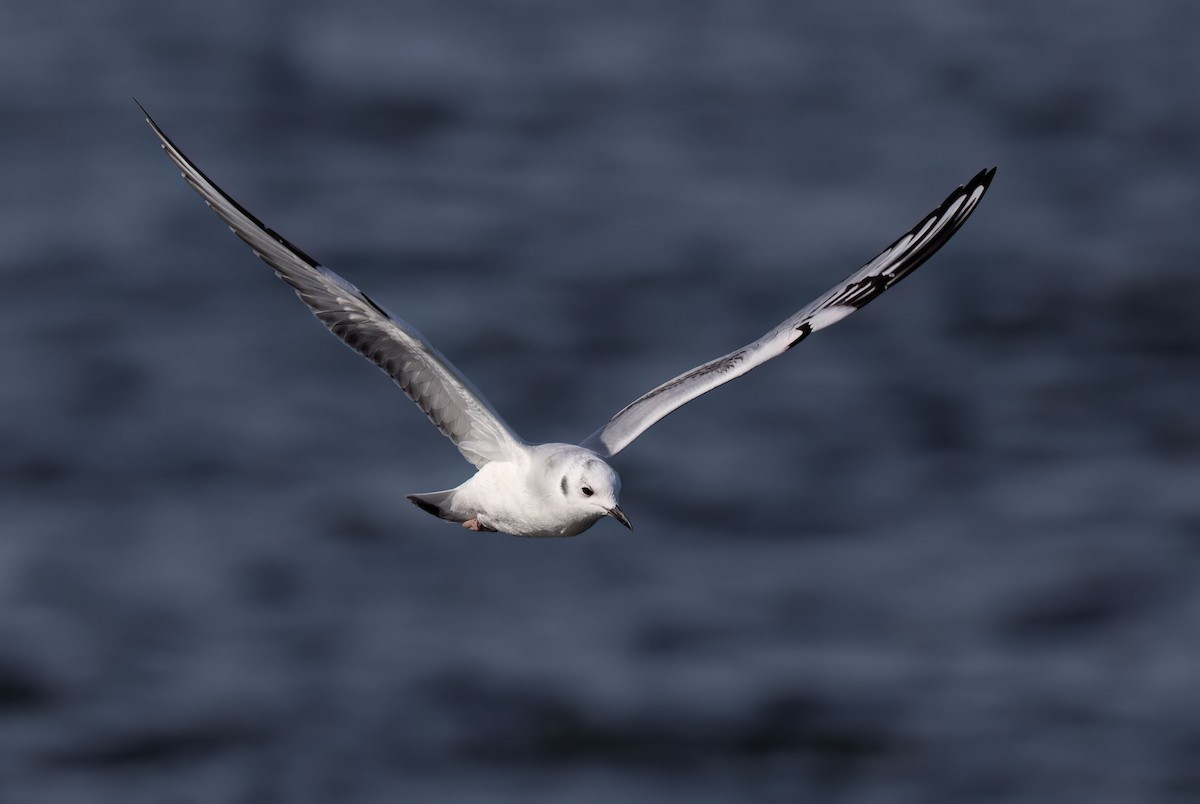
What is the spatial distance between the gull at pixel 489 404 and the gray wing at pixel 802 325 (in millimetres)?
14

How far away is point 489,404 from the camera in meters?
13.2

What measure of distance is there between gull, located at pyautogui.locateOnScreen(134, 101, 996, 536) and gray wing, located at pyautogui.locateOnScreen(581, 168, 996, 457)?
1 centimetres

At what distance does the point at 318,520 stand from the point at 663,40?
1336cm

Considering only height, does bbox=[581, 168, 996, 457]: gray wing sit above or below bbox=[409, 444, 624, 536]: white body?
above

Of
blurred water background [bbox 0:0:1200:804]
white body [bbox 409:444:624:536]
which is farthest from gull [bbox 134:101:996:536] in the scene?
blurred water background [bbox 0:0:1200:804]

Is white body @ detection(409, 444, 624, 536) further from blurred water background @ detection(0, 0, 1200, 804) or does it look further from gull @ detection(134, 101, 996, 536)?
blurred water background @ detection(0, 0, 1200, 804)

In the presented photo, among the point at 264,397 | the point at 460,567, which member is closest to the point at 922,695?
the point at 460,567

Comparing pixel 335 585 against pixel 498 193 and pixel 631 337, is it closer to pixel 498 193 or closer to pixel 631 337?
pixel 631 337

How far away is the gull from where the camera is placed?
12.9 m

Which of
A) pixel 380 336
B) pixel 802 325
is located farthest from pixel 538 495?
pixel 802 325

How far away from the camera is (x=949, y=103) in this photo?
40.6 meters

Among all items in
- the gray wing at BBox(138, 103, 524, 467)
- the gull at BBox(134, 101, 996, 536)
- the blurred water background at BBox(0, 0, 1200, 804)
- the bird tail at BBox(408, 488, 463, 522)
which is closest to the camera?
the gray wing at BBox(138, 103, 524, 467)

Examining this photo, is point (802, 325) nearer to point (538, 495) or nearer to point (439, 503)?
point (538, 495)

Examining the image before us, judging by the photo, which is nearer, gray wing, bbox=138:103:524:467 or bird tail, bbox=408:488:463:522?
gray wing, bbox=138:103:524:467
